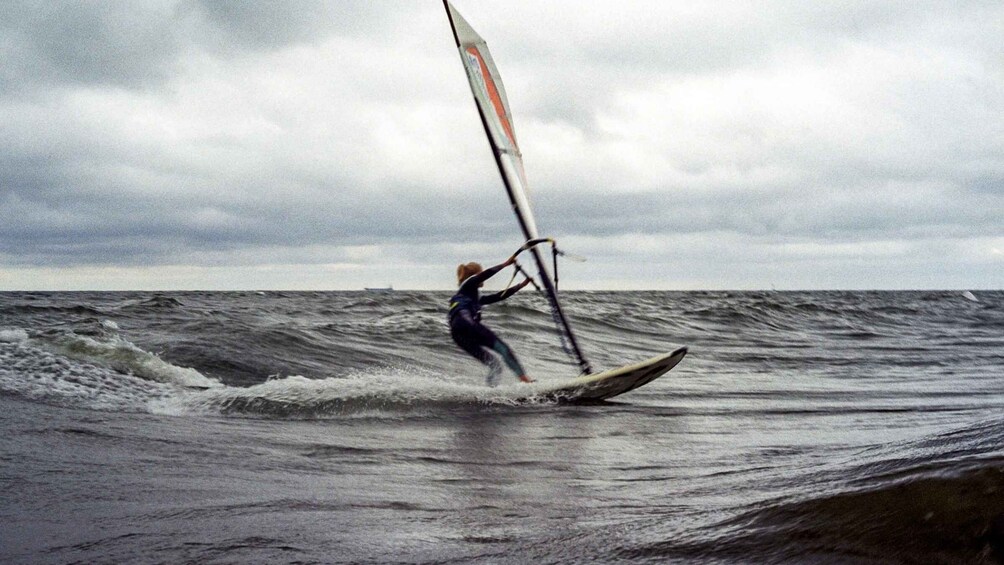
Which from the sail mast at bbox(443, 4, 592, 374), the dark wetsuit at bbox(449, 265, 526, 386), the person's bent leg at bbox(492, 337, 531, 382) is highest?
→ the sail mast at bbox(443, 4, 592, 374)

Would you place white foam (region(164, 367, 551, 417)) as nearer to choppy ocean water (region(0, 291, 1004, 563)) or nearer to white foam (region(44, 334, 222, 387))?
choppy ocean water (region(0, 291, 1004, 563))

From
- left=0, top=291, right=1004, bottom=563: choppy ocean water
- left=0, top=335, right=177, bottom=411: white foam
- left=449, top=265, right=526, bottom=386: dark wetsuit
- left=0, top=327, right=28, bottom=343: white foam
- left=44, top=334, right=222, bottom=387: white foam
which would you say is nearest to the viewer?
left=0, top=291, right=1004, bottom=563: choppy ocean water

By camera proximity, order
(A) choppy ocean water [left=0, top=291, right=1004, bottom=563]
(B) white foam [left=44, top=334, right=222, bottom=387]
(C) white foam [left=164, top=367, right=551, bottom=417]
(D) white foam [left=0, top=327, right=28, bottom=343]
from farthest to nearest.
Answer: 1. (D) white foam [left=0, top=327, right=28, bottom=343]
2. (B) white foam [left=44, top=334, right=222, bottom=387]
3. (C) white foam [left=164, top=367, right=551, bottom=417]
4. (A) choppy ocean water [left=0, top=291, right=1004, bottom=563]

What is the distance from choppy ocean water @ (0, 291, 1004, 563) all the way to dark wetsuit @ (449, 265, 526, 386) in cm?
63

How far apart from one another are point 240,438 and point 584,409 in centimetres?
440

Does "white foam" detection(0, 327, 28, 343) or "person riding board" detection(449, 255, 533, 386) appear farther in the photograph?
"white foam" detection(0, 327, 28, 343)

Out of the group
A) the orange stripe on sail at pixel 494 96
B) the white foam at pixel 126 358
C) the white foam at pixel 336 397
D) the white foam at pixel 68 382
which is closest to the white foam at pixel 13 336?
the white foam at pixel 126 358

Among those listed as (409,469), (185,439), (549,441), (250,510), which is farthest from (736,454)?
(185,439)

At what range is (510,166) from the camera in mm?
11508

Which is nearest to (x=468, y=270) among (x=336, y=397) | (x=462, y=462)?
(x=336, y=397)

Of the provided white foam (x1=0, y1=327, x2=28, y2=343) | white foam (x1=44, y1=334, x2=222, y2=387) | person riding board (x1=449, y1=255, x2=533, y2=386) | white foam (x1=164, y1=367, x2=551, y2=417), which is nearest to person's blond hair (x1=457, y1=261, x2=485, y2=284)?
person riding board (x1=449, y1=255, x2=533, y2=386)

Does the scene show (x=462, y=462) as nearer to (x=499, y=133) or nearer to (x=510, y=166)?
(x=510, y=166)

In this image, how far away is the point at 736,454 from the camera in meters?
6.71

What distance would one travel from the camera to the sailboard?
11.0 m
